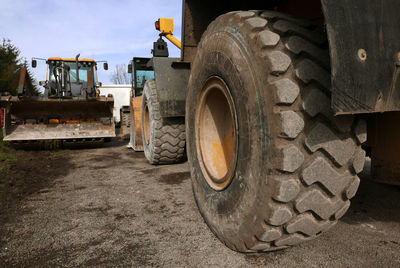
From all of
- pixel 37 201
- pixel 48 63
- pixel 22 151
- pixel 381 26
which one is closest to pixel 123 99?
pixel 48 63

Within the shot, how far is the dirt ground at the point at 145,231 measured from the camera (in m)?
1.70

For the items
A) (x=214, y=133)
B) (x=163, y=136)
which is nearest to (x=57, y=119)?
(x=163, y=136)

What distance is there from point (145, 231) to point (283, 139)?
1409 mm

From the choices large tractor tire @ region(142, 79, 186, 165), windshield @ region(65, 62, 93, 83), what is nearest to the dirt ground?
large tractor tire @ region(142, 79, 186, 165)

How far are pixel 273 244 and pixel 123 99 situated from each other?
17.8m

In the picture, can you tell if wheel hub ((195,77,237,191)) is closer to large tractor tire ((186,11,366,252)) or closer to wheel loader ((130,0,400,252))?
wheel loader ((130,0,400,252))

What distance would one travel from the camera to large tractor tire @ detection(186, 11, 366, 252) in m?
1.25

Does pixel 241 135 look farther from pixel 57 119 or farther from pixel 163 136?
pixel 57 119

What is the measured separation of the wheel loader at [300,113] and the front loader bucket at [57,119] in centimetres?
620

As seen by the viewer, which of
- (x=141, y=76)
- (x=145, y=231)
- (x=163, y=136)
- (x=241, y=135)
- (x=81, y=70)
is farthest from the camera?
(x=81, y=70)

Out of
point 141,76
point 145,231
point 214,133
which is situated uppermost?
point 141,76

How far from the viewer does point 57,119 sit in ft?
25.3

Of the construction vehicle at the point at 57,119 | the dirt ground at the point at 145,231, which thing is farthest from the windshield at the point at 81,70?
the dirt ground at the point at 145,231

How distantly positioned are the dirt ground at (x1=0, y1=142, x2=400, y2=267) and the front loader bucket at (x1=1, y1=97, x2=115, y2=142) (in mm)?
3471
